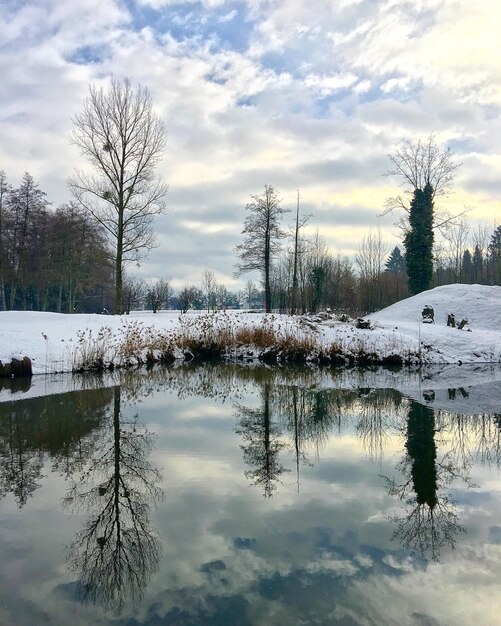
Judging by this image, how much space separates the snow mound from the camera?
2434 centimetres

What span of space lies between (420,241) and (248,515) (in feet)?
103

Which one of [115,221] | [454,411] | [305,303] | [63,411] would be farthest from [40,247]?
[454,411]

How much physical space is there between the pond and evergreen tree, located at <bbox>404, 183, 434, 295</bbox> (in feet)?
82.3

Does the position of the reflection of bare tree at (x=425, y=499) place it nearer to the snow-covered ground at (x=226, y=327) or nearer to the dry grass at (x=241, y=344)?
the dry grass at (x=241, y=344)

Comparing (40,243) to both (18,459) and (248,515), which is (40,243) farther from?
(248,515)

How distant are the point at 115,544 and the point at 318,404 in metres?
6.71

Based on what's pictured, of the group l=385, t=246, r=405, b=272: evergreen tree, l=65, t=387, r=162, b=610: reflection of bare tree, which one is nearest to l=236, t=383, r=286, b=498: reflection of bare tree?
l=65, t=387, r=162, b=610: reflection of bare tree

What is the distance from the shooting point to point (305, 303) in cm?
3703

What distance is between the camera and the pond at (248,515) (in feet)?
10.8

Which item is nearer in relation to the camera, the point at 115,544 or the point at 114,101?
the point at 115,544

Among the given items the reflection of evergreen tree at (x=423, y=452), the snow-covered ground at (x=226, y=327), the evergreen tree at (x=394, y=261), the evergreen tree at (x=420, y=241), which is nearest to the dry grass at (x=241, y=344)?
the snow-covered ground at (x=226, y=327)

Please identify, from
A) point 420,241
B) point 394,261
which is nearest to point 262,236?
point 420,241

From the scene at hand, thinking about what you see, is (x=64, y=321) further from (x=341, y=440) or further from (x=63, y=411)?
(x=341, y=440)

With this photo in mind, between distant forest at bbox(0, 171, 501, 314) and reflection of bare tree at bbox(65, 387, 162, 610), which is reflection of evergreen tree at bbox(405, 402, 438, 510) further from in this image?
distant forest at bbox(0, 171, 501, 314)
